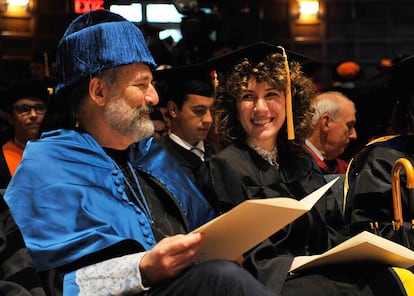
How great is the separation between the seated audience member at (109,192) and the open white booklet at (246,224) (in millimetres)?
91

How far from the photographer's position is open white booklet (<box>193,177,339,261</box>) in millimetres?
2365

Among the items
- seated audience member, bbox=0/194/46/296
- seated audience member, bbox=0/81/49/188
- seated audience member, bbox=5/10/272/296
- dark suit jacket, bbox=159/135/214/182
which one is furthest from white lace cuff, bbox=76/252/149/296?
seated audience member, bbox=0/81/49/188

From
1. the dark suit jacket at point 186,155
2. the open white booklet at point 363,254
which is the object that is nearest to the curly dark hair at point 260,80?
the open white booklet at point 363,254

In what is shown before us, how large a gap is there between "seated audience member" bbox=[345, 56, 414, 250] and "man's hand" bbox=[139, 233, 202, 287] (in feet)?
4.12

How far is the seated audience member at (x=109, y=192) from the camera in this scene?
2471 mm

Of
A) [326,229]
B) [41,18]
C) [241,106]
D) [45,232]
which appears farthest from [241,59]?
[41,18]

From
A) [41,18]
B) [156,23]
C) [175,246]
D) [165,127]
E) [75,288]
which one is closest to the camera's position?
[175,246]

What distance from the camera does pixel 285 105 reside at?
351 cm

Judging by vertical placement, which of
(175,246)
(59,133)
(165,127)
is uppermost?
Result: (59,133)

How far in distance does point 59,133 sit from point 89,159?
182 mm

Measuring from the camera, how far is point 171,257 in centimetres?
242

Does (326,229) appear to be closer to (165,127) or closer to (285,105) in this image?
(285,105)

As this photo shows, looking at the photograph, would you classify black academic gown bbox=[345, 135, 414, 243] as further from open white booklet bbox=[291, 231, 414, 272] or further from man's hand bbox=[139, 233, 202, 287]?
man's hand bbox=[139, 233, 202, 287]

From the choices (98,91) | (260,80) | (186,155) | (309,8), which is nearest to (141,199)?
(98,91)
